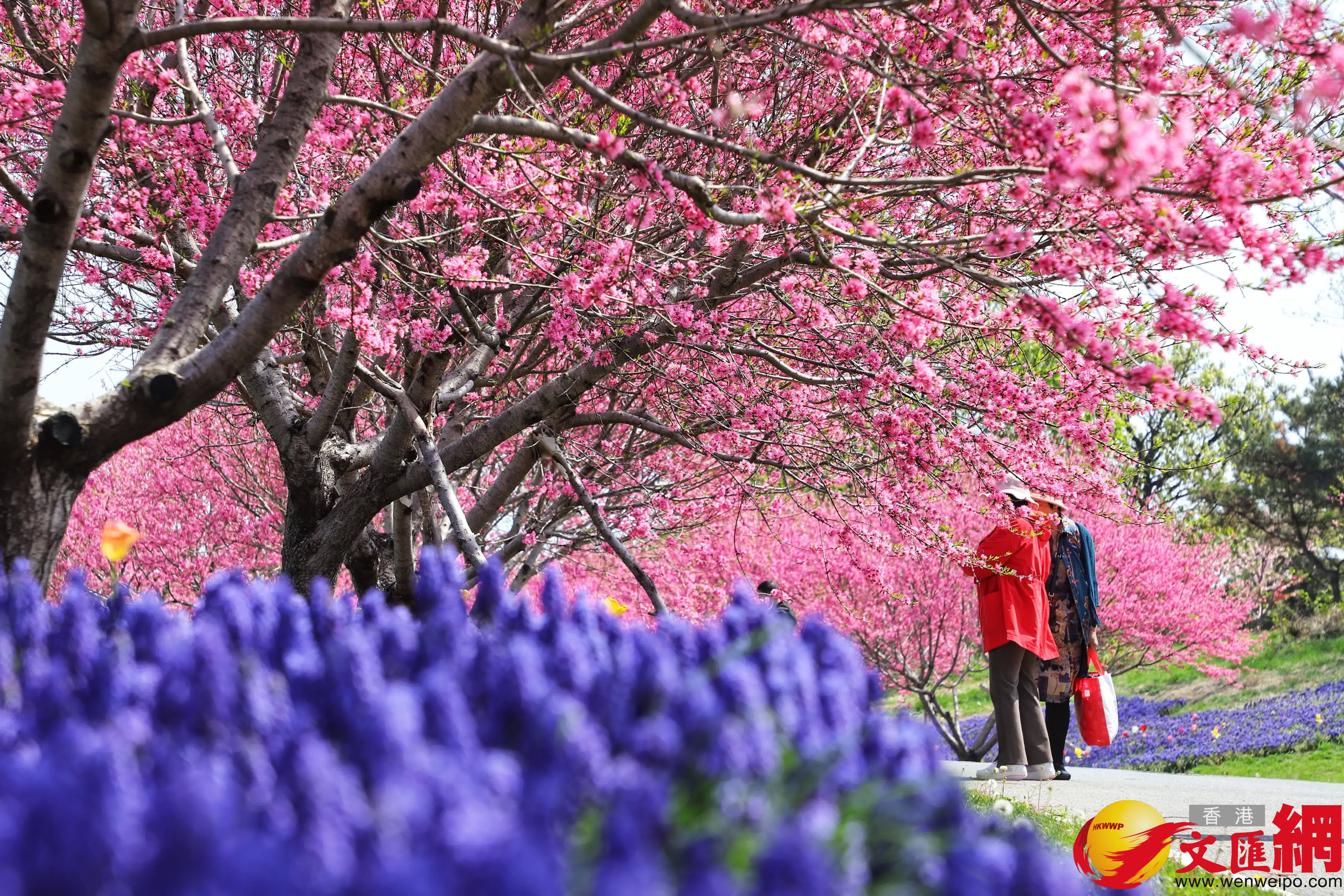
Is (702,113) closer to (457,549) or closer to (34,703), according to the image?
(457,549)

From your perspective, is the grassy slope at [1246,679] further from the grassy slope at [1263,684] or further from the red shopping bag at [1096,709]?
the red shopping bag at [1096,709]

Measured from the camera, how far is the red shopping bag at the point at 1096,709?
622 centimetres

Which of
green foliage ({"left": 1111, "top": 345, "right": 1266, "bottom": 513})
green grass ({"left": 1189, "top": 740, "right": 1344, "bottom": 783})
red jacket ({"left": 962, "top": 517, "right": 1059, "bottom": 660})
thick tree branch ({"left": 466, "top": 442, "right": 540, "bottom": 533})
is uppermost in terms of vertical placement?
green foliage ({"left": 1111, "top": 345, "right": 1266, "bottom": 513})

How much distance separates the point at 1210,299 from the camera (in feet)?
17.3

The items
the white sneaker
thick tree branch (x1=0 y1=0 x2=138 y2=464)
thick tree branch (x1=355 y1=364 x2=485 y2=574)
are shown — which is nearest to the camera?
thick tree branch (x1=0 y1=0 x2=138 y2=464)

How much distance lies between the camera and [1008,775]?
6.30 metres

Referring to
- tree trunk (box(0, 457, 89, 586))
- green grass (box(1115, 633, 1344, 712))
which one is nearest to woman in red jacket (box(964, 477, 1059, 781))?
tree trunk (box(0, 457, 89, 586))

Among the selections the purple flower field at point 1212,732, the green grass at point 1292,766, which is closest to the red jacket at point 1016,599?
the green grass at point 1292,766

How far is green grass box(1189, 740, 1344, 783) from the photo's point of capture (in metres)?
8.71

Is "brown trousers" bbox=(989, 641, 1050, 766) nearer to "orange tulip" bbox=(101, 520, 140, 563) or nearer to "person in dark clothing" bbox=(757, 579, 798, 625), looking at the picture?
"person in dark clothing" bbox=(757, 579, 798, 625)

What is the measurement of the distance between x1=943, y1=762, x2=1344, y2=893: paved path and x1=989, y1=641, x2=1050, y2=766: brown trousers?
0.70 feet

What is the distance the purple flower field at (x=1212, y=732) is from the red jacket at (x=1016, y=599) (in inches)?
207

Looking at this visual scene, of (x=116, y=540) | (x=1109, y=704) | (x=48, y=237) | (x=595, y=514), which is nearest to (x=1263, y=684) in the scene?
(x=1109, y=704)

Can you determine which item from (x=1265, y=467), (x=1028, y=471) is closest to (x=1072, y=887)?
(x=1028, y=471)
